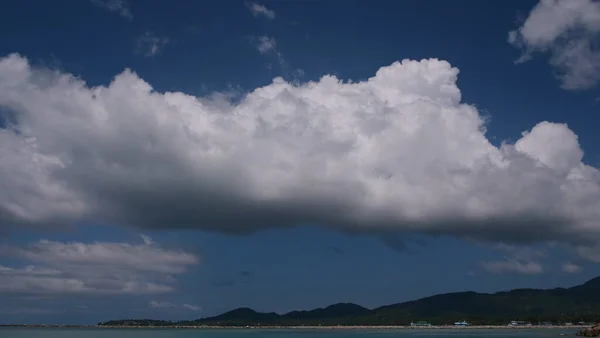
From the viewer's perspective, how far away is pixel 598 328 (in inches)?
6019
